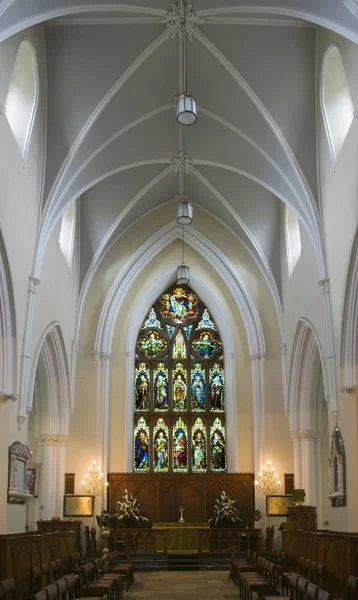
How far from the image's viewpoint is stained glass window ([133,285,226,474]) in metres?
24.0

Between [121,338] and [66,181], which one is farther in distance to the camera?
[121,338]

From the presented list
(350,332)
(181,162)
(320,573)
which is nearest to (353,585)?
(320,573)

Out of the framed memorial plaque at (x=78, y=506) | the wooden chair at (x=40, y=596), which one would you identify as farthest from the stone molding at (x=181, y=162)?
the wooden chair at (x=40, y=596)

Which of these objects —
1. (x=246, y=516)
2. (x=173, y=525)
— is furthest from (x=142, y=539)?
(x=246, y=516)

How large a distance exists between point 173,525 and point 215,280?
8.16m

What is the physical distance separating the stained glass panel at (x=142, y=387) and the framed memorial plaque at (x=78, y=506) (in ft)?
12.9

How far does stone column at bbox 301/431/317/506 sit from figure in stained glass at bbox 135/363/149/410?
5.71m

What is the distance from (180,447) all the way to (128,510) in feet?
10.2

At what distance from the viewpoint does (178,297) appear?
1012 inches

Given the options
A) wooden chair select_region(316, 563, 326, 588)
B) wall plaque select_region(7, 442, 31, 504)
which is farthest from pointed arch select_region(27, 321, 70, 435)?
wooden chair select_region(316, 563, 326, 588)

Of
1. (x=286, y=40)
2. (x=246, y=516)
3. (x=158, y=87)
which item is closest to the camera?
(x=286, y=40)

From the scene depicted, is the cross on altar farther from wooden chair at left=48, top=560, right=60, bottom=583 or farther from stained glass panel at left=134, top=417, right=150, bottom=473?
wooden chair at left=48, top=560, right=60, bottom=583

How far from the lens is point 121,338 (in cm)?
2406

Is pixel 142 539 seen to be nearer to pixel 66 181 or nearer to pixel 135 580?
pixel 135 580
